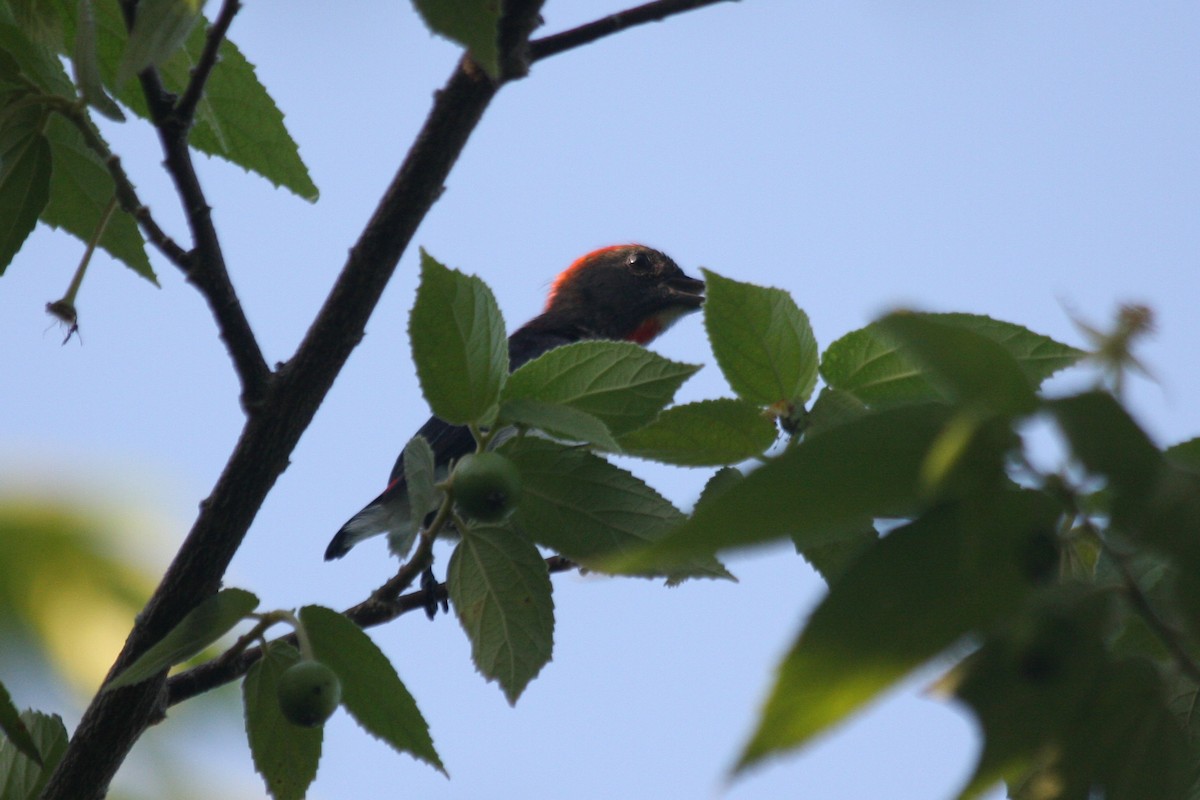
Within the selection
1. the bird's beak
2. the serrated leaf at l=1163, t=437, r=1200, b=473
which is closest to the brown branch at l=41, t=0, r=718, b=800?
the serrated leaf at l=1163, t=437, r=1200, b=473

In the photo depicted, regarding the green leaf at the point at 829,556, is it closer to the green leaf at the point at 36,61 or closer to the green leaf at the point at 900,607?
the green leaf at the point at 900,607

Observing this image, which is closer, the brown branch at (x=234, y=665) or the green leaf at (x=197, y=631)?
the green leaf at (x=197, y=631)

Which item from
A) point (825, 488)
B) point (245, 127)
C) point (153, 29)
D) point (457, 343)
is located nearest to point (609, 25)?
point (457, 343)

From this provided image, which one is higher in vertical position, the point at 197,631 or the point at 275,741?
the point at 197,631

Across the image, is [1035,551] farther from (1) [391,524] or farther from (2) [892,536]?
(1) [391,524]

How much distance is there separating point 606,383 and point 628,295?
5.92 metres

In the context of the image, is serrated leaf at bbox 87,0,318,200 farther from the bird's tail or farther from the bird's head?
the bird's head

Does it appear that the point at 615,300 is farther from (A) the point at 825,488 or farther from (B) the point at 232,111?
(A) the point at 825,488

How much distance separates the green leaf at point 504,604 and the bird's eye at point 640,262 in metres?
6.05

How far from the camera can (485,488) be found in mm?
1811

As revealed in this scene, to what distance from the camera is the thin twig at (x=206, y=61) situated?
1.73 metres

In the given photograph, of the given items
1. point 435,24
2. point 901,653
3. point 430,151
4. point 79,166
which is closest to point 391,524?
point 79,166

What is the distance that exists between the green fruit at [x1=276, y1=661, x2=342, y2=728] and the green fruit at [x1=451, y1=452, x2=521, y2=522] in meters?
0.30

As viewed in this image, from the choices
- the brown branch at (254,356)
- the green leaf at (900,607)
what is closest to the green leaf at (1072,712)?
the green leaf at (900,607)
